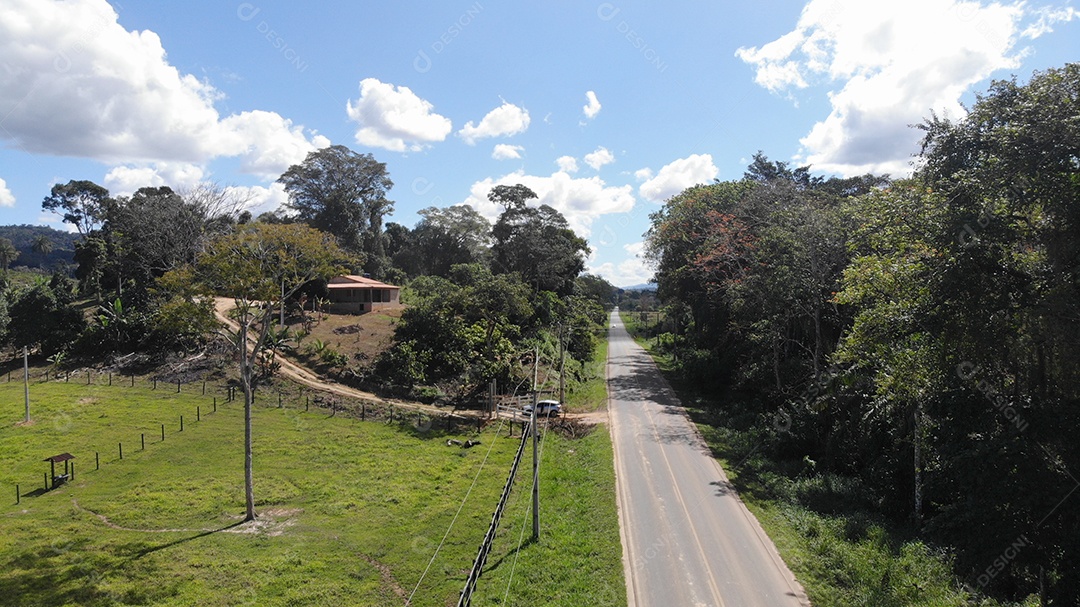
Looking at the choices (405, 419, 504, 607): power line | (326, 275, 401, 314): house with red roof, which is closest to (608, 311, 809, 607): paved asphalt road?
(405, 419, 504, 607): power line

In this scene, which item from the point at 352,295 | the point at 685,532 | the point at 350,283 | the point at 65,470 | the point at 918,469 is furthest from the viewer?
the point at 350,283

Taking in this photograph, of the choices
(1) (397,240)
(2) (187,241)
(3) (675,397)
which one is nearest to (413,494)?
(3) (675,397)

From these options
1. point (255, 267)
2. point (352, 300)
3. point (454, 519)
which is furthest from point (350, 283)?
point (454, 519)

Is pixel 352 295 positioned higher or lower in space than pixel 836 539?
higher

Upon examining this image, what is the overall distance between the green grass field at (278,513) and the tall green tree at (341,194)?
38.5 metres

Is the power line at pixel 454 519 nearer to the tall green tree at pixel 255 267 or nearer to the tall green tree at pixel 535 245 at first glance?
the tall green tree at pixel 255 267

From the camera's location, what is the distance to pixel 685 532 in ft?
61.0

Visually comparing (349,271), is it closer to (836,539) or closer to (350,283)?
(350,283)

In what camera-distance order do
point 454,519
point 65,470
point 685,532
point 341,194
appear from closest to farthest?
point 685,532 → point 454,519 → point 65,470 → point 341,194

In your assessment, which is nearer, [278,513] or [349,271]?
[278,513]

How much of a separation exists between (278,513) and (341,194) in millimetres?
54304

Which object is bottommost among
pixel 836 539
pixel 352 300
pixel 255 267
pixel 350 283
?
pixel 836 539

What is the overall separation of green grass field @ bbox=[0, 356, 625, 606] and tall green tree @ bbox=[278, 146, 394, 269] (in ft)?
126

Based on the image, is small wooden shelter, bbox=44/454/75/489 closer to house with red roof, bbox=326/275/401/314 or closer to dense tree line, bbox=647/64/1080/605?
dense tree line, bbox=647/64/1080/605
